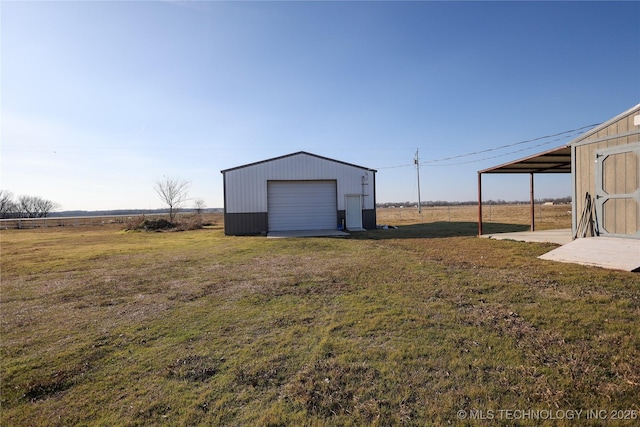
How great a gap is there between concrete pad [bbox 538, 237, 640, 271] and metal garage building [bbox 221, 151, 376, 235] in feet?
38.7

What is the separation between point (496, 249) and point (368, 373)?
337 inches

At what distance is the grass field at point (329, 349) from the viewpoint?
2.56 metres

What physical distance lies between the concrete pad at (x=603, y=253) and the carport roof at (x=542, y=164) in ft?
11.6

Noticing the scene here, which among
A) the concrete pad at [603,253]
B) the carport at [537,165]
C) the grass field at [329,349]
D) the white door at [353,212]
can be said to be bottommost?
the grass field at [329,349]

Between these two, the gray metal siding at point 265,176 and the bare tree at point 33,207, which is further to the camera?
the bare tree at point 33,207

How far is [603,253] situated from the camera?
7.48m

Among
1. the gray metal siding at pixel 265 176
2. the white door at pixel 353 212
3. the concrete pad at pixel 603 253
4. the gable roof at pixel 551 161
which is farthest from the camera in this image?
the white door at pixel 353 212

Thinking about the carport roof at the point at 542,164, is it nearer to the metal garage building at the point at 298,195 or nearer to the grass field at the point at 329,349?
the grass field at the point at 329,349

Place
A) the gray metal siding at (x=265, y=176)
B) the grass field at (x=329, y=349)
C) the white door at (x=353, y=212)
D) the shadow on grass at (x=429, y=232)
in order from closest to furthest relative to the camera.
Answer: the grass field at (x=329, y=349)
the shadow on grass at (x=429, y=232)
the gray metal siding at (x=265, y=176)
the white door at (x=353, y=212)

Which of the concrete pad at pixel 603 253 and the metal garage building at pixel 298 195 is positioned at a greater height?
the metal garage building at pixel 298 195

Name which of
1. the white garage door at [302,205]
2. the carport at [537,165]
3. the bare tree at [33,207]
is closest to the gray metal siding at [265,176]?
the white garage door at [302,205]

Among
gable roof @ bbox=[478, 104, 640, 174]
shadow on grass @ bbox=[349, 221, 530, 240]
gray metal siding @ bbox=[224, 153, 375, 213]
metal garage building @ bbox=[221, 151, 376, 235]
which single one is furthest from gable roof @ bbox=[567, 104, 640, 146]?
gray metal siding @ bbox=[224, 153, 375, 213]

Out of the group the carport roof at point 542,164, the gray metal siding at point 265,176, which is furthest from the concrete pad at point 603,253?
the gray metal siding at point 265,176

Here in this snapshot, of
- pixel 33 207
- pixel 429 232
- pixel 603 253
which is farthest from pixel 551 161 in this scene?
pixel 33 207
